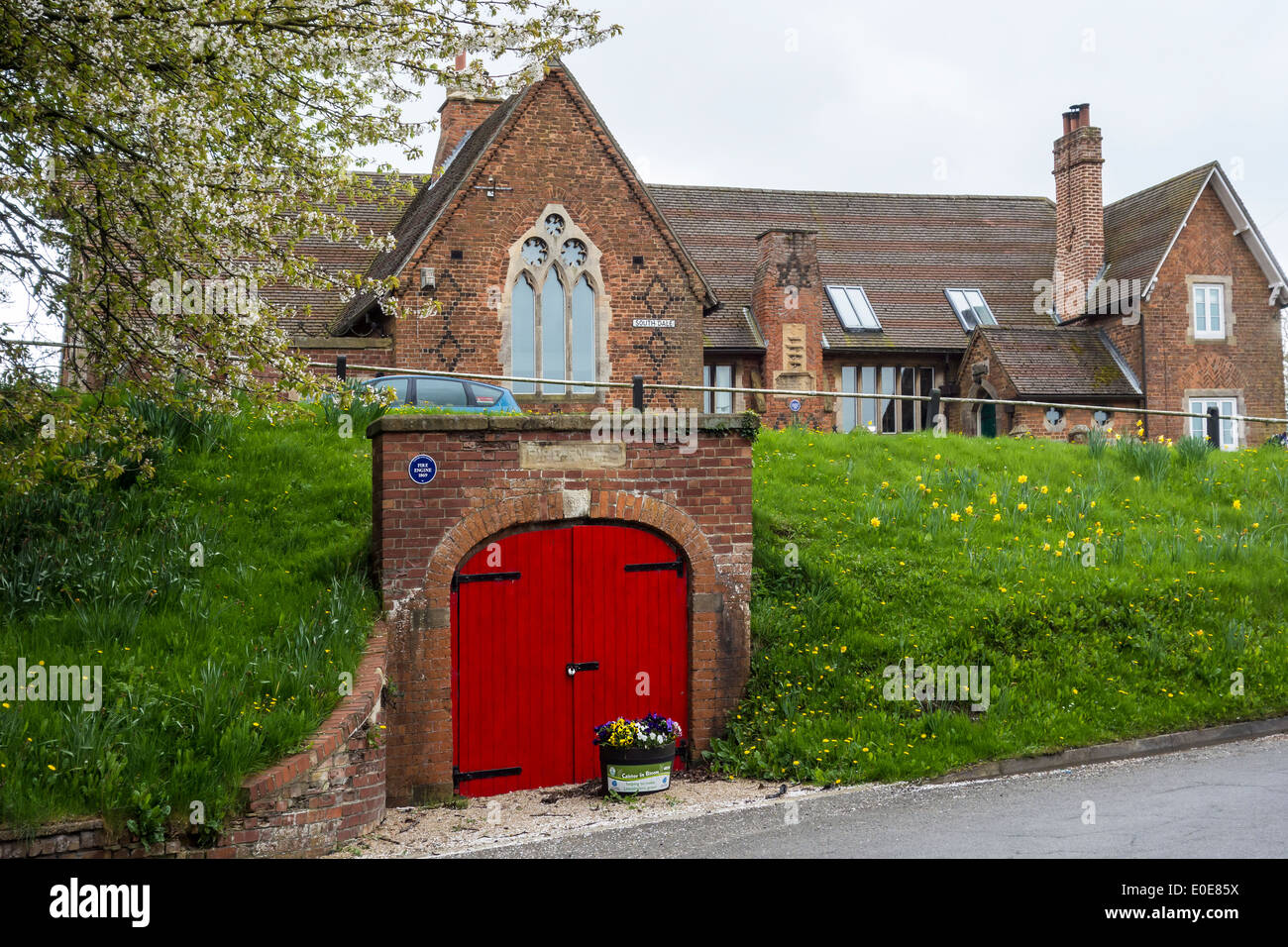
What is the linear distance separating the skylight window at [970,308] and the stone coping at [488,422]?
2287cm

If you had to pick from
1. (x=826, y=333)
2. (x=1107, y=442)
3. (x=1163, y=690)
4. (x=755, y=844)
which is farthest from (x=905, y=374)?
(x=755, y=844)

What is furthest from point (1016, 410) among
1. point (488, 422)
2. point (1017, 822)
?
point (1017, 822)

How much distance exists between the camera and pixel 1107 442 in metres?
17.1

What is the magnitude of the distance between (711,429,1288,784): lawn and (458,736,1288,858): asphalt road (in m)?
0.70

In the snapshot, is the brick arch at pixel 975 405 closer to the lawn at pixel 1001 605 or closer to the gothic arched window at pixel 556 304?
the gothic arched window at pixel 556 304

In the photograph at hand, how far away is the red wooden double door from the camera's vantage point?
33.2 feet

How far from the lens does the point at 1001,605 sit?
472 inches

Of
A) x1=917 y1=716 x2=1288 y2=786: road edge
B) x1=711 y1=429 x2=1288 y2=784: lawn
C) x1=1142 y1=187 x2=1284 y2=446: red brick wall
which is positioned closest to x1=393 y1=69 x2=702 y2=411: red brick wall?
x1=711 y1=429 x2=1288 y2=784: lawn

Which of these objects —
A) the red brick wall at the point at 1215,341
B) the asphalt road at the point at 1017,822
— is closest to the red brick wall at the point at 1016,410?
the red brick wall at the point at 1215,341

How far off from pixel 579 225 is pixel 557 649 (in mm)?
14899

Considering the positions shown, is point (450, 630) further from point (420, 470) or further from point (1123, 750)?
point (1123, 750)

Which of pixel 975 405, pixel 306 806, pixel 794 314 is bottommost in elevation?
pixel 306 806

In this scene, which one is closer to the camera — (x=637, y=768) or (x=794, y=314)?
(x=637, y=768)

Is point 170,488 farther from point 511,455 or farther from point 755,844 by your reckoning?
point 755,844
